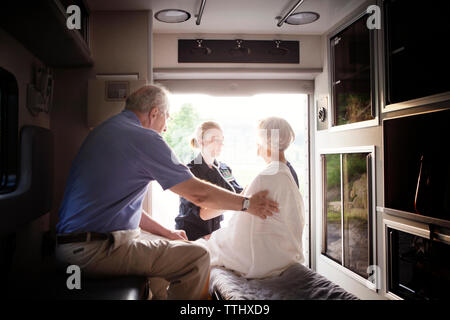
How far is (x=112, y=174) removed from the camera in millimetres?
1451

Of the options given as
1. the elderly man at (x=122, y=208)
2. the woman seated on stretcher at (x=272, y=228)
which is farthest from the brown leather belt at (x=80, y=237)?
the woman seated on stretcher at (x=272, y=228)

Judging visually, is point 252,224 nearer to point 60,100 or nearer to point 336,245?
point 336,245

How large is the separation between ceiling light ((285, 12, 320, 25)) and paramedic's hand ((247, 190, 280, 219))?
1.93 m

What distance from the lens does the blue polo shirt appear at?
1450 millimetres

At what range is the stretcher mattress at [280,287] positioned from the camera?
1.48 metres

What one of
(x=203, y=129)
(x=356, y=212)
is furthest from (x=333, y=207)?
(x=203, y=129)

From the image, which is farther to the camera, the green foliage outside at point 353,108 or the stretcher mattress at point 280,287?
the green foliage outside at point 353,108

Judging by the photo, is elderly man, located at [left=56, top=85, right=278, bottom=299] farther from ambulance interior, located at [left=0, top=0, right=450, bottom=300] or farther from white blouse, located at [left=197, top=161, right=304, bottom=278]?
white blouse, located at [left=197, top=161, right=304, bottom=278]

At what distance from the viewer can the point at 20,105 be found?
2.05 meters

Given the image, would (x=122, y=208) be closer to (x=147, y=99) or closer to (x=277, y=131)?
(x=147, y=99)

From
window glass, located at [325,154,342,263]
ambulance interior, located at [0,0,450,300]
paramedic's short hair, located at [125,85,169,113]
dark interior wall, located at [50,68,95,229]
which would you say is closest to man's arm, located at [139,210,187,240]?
ambulance interior, located at [0,0,450,300]

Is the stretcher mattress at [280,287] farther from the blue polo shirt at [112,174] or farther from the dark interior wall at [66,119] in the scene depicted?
the dark interior wall at [66,119]

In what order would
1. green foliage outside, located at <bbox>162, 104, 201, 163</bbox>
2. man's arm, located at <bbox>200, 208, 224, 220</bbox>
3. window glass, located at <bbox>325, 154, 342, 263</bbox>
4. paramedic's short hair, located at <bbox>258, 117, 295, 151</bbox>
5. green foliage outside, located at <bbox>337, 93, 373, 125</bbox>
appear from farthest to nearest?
green foliage outside, located at <bbox>162, 104, 201, 163</bbox>
window glass, located at <bbox>325, 154, 342, 263</bbox>
green foliage outside, located at <bbox>337, 93, 373, 125</bbox>
man's arm, located at <bbox>200, 208, 224, 220</bbox>
paramedic's short hair, located at <bbox>258, 117, 295, 151</bbox>

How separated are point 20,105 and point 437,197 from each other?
9.28 feet
